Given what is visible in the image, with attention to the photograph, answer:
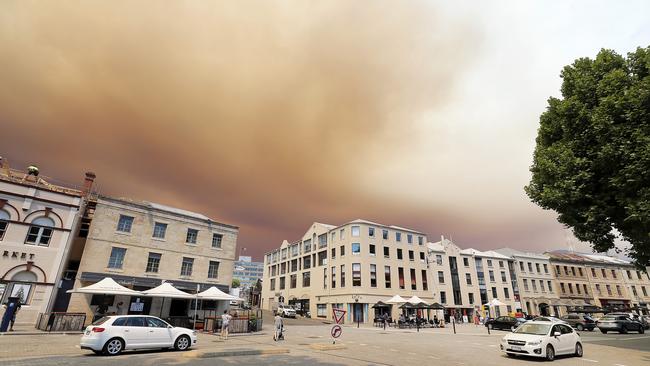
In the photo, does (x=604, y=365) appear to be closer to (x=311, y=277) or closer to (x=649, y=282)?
(x=311, y=277)

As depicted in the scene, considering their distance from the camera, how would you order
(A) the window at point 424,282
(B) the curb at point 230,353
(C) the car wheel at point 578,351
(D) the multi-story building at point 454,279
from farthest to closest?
(D) the multi-story building at point 454,279
(A) the window at point 424,282
(C) the car wheel at point 578,351
(B) the curb at point 230,353

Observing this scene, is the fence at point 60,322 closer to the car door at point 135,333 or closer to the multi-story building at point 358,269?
the car door at point 135,333

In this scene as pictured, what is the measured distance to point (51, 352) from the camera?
1238 centimetres

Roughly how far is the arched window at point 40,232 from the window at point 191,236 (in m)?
10.2

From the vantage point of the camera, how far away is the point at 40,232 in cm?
2342

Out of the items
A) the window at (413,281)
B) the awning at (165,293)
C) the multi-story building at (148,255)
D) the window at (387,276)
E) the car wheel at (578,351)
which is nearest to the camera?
the car wheel at (578,351)

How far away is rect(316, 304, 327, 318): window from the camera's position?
5391 centimetres

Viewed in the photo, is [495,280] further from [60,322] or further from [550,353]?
[60,322]

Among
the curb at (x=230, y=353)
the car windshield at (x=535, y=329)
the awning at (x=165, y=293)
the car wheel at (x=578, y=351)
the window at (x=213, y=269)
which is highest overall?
the window at (x=213, y=269)

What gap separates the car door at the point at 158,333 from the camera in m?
13.6

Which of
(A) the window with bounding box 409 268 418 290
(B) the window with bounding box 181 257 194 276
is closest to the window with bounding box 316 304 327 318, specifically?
(A) the window with bounding box 409 268 418 290

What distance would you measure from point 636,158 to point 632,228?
3.87 metres

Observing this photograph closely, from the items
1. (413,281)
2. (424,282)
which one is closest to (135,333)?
(413,281)

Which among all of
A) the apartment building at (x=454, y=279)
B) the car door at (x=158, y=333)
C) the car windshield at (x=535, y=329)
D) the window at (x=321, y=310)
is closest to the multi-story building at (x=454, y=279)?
the apartment building at (x=454, y=279)
